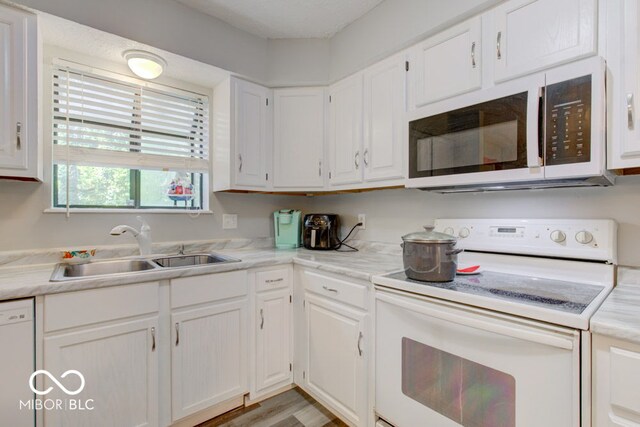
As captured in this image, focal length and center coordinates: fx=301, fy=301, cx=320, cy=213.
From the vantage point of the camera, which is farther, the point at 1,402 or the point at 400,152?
the point at 400,152

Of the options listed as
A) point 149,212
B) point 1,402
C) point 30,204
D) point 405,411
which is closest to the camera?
point 1,402

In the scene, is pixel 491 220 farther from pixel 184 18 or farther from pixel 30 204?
pixel 30 204

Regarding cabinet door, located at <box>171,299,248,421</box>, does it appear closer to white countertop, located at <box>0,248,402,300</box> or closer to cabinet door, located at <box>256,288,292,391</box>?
cabinet door, located at <box>256,288,292,391</box>

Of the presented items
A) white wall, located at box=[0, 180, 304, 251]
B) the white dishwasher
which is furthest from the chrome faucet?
the white dishwasher

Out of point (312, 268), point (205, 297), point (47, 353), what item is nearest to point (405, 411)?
point (312, 268)

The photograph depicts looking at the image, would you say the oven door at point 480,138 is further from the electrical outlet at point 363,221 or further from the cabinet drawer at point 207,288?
the cabinet drawer at point 207,288

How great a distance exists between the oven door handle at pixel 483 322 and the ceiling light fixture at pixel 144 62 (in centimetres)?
188

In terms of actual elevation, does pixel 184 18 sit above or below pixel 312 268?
above

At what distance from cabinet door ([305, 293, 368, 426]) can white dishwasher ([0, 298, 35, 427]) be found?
4.14 feet

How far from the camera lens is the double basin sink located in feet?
5.25

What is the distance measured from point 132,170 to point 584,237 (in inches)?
100

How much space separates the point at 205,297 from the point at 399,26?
1903 millimetres

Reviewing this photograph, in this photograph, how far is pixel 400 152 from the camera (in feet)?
5.80

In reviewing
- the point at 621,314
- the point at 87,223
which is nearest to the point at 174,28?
the point at 87,223
